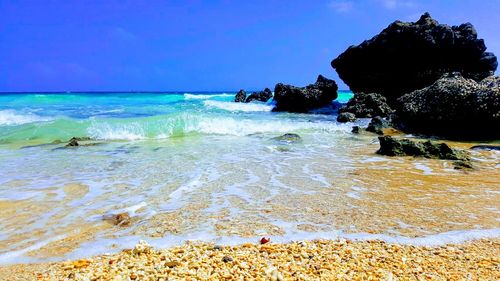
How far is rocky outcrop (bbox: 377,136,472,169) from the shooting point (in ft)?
27.6

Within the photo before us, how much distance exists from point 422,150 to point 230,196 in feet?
17.6

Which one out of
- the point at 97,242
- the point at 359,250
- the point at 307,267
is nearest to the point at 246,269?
the point at 307,267

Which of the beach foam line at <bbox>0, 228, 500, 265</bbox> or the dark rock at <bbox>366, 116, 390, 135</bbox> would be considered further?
the dark rock at <bbox>366, 116, 390, 135</bbox>

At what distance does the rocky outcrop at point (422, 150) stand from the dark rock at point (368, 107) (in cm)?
1335

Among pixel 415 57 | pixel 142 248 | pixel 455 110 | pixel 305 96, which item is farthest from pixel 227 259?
pixel 415 57

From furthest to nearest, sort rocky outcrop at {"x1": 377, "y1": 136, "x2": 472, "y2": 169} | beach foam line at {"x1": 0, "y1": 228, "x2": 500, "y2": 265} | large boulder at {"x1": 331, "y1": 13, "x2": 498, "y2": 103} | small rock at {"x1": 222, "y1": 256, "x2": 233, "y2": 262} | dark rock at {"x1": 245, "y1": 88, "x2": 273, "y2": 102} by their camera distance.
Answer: dark rock at {"x1": 245, "y1": 88, "x2": 273, "y2": 102} < large boulder at {"x1": 331, "y1": 13, "x2": 498, "y2": 103} < rocky outcrop at {"x1": 377, "y1": 136, "x2": 472, "y2": 169} < beach foam line at {"x1": 0, "y1": 228, "x2": 500, "y2": 265} < small rock at {"x1": 222, "y1": 256, "x2": 233, "y2": 262}

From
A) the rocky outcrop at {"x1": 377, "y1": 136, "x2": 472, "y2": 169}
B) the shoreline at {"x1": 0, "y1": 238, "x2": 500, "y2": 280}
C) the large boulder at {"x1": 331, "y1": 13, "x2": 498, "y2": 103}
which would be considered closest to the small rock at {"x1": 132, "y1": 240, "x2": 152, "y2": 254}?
the shoreline at {"x1": 0, "y1": 238, "x2": 500, "y2": 280}

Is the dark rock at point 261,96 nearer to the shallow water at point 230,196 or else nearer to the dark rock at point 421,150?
the shallow water at point 230,196

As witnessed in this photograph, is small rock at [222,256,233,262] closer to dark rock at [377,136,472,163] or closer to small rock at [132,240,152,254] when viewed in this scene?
small rock at [132,240,152,254]

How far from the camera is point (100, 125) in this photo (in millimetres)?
15750

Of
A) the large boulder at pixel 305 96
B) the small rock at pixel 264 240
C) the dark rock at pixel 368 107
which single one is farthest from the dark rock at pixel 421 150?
the large boulder at pixel 305 96

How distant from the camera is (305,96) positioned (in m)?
28.4

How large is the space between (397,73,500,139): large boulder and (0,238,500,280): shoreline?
10.8 metres

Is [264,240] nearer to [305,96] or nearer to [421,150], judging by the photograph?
[421,150]
